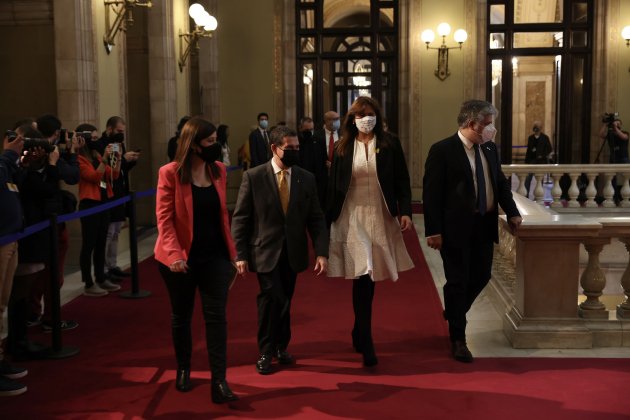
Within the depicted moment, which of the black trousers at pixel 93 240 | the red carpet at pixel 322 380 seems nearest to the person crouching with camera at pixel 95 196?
the black trousers at pixel 93 240

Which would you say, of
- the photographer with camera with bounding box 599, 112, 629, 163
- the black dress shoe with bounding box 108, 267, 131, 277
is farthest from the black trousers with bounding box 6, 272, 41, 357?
the photographer with camera with bounding box 599, 112, 629, 163

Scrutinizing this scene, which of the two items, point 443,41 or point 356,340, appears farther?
point 443,41

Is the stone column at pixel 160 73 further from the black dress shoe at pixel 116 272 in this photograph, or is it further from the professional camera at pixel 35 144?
the professional camera at pixel 35 144

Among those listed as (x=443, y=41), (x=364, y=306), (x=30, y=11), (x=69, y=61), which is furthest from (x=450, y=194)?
(x=443, y=41)

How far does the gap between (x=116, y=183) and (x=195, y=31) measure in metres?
5.66

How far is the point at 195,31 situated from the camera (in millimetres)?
12844

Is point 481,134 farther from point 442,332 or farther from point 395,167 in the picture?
point 442,332

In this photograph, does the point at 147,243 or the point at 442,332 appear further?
the point at 147,243

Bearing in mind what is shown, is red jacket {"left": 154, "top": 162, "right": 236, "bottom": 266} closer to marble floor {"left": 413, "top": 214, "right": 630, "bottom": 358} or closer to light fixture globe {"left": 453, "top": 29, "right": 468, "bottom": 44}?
marble floor {"left": 413, "top": 214, "right": 630, "bottom": 358}

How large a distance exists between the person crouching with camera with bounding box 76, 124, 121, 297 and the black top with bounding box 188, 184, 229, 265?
3.03 m

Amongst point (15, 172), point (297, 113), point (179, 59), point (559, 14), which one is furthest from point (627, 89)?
point (15, 172)

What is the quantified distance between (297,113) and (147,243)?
6127 mm

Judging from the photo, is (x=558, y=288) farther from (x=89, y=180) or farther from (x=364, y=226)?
(x=89, y=180)

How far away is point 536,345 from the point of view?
551 centimetres
